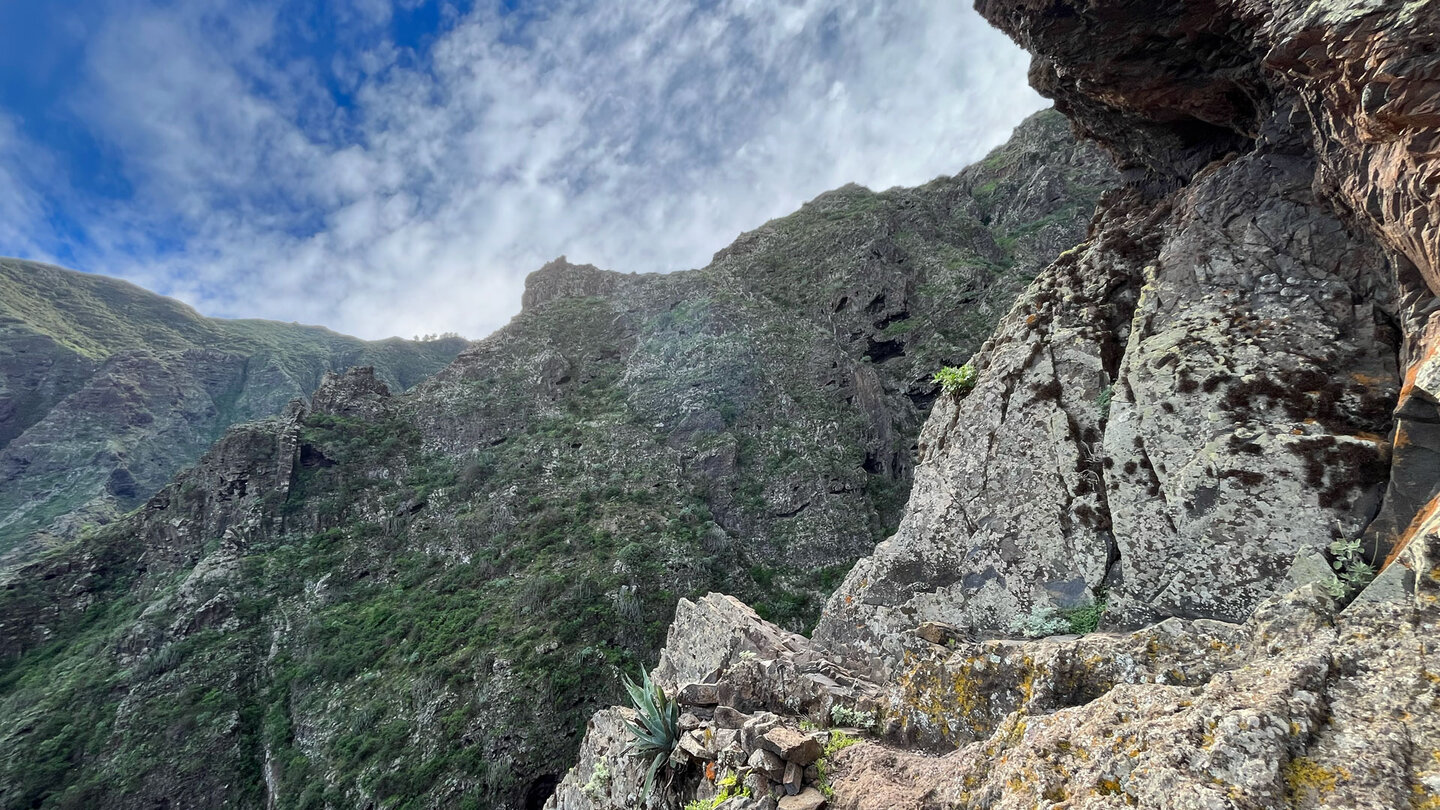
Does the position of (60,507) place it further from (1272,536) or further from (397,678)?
(1272,536)

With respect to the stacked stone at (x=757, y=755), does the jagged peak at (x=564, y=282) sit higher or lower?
higher

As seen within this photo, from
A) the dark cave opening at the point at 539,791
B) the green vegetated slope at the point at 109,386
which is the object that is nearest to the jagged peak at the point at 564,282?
the green vegetated slope at the point at 109,386

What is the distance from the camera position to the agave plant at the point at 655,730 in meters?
8.53

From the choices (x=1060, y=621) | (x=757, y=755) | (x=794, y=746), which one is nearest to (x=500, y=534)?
(x=757, y=755)

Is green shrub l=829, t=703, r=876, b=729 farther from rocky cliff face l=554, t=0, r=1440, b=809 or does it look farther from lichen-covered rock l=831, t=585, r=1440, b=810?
lichen-covered rock l=831, t=585, r=1440, b=810

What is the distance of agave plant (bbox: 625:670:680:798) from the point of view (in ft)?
28.0

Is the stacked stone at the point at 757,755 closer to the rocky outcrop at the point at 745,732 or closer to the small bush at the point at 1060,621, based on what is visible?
the rocky outcrop at the point at 745,732

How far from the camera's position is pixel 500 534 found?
125 feet

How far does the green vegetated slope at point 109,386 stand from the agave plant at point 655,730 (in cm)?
6354

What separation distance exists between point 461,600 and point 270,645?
1076cm

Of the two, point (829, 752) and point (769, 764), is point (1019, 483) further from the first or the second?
point (769, 764)

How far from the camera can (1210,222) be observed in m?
8.21

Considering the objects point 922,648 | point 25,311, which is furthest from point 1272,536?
point 25,311

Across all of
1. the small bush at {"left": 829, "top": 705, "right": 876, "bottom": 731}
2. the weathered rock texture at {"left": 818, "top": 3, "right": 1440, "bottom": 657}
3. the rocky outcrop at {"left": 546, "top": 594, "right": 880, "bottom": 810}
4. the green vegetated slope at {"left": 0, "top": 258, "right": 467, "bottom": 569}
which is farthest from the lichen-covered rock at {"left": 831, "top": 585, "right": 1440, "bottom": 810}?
the green vegetated slope at {"left": 0, "top": 258, "right": 467, "bottom": 569}
